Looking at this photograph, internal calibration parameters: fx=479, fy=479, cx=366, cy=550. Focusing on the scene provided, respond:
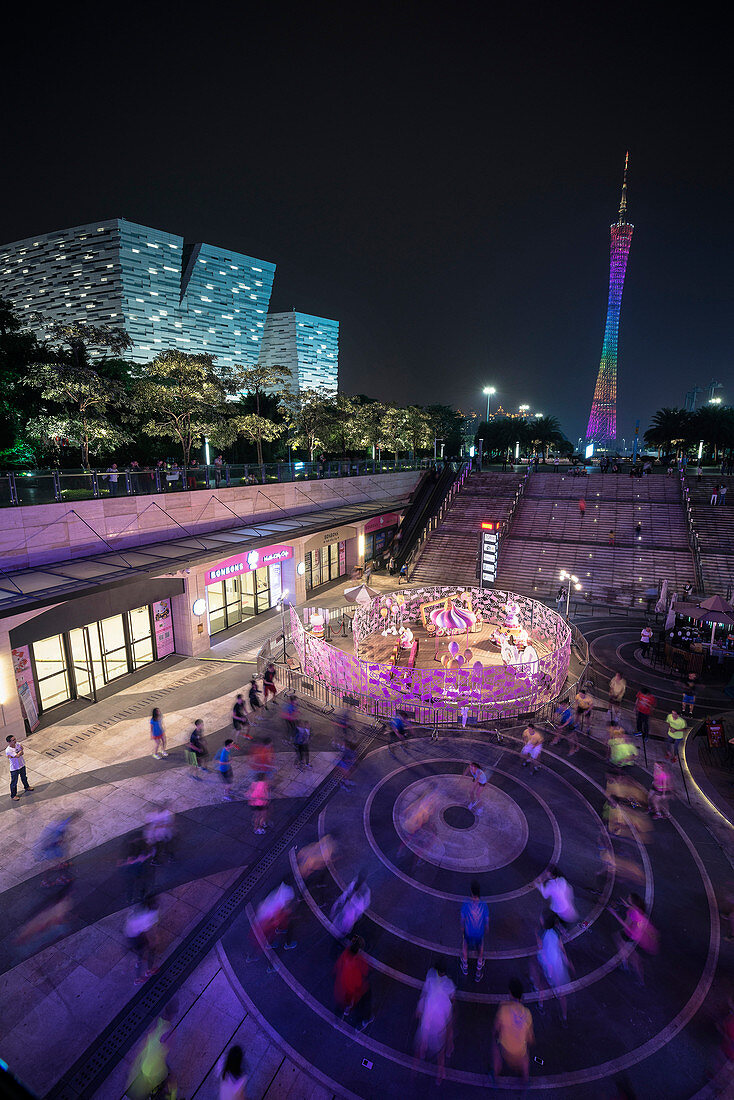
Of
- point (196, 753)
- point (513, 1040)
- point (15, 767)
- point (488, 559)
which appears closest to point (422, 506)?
point (488, 559)

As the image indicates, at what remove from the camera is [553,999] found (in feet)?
24.6

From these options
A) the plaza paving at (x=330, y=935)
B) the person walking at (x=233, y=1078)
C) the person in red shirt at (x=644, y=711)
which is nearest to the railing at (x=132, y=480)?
the plaza paving at (x=330, y=935)

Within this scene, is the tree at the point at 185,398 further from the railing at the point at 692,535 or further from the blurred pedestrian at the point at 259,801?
the railing at the point at 692,535

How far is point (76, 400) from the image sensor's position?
18750 millimetres

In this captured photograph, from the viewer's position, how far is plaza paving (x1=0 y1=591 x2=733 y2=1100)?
6703 millimetres

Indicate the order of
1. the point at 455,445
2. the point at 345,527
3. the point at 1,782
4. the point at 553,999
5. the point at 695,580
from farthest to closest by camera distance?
the point at 455,445
the point at 345,527
the point at 695,580
the point at 1,782
the point at 553,999

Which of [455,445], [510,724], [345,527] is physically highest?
[455,445]

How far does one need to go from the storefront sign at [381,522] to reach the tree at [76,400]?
61.4 feet

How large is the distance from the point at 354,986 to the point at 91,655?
550 inches

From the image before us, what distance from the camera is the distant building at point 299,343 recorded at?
18925 centimetres

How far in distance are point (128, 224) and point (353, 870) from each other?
179 meters

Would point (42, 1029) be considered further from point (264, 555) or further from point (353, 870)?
point (264, 555)

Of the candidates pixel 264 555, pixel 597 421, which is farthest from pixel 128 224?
pixel 264 555

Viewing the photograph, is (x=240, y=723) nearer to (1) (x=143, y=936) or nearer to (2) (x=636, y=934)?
(1) (x=143, y=936)
